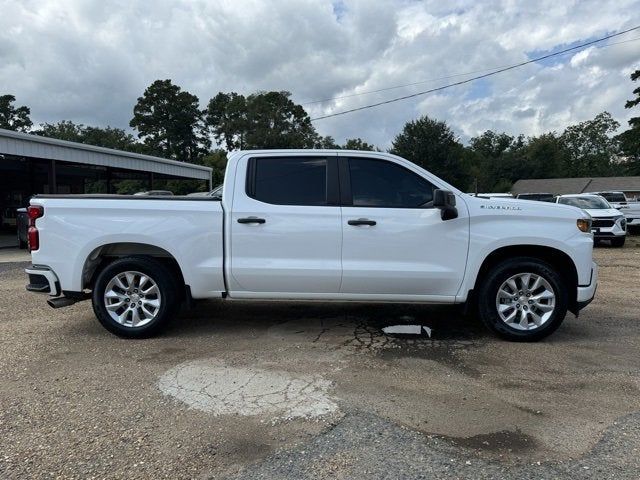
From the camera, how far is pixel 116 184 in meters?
58.8

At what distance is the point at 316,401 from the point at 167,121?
253ft

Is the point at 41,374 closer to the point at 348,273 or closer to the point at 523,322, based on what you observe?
the point at 348,273

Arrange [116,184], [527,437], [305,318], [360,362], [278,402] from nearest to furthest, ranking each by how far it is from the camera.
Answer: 1. [527,437]
2. [278,402]
3. [360,362]
4. [305,318]
5. [116,184]

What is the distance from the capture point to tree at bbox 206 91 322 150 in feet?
217

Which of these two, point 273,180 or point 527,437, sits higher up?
point 273,180

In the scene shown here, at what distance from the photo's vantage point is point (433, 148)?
59688 millimetres

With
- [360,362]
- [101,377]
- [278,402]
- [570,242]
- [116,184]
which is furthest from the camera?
[116,184]

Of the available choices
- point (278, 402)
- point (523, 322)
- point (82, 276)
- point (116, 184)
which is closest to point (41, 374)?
point (82, 276)

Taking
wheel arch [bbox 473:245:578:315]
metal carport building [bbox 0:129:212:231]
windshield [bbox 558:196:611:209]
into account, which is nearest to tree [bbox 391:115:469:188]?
metal carport building [bbox 0:129:212:231]

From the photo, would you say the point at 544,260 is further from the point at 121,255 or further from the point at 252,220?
the point at 121,255

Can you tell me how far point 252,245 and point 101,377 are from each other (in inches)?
72.3

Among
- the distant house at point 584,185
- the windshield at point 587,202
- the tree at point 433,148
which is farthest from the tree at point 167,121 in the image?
the windshield at point 587,202

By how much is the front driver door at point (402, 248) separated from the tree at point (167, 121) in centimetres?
7381

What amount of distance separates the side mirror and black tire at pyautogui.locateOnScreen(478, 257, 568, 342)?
29.6 inches
